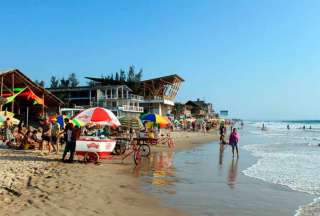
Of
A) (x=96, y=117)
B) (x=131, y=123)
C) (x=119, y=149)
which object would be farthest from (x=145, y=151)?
(x=96, y=117)

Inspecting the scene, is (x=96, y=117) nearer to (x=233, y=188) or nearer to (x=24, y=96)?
(x=233, y=188)

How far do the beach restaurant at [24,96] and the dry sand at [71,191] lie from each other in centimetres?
1436

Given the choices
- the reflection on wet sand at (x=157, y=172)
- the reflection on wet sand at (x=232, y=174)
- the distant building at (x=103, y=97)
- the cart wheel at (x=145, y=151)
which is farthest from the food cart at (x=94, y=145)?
the distant building at (x=103, y=97)

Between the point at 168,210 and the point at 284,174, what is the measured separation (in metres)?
8.33

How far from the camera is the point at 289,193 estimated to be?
10906 millimetres

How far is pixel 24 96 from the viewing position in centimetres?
3130

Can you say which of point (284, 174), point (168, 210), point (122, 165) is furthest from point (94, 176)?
point (284, 174)

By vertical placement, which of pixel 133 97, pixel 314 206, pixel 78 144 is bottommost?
pixel 314 206

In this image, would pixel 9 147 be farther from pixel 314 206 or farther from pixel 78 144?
pixel 314 206

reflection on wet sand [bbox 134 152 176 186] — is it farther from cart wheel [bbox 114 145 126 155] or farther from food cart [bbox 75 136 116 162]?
cart wheel [bbox 114 145 126 155]

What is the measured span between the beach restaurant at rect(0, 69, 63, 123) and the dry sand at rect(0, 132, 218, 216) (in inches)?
565

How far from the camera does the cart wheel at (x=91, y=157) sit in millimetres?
14312

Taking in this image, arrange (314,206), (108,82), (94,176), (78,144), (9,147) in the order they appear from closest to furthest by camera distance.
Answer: (314,206) < (94,176) < (78,144) < (9,147) < (108,82)

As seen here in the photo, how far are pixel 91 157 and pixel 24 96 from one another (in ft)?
62.9
